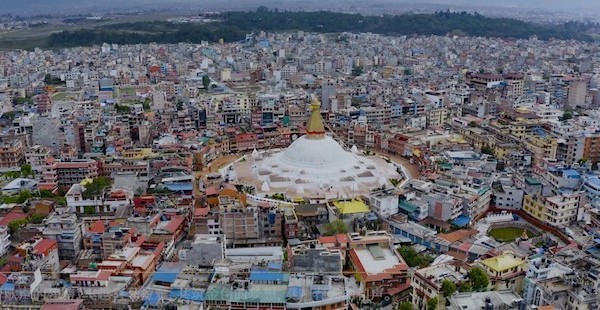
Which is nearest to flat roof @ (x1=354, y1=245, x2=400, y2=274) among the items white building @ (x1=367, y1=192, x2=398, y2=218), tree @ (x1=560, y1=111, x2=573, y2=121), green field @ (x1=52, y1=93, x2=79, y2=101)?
white building @ (x1=367, y1=192, x2=398, y2=218)

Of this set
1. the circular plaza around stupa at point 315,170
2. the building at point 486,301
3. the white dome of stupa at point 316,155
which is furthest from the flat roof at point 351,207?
the building at point 486,301

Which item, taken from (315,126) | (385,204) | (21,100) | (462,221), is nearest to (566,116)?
(315,126)

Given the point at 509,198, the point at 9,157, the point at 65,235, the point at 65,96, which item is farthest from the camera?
the point at 65,96

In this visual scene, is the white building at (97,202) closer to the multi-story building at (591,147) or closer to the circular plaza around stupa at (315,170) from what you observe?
the circular plaza around stupa at (315,170)

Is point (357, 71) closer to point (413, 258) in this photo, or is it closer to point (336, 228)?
point (336, 228)

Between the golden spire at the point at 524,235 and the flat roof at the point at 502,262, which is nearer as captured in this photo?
the flat roof at the point at 502,262
